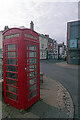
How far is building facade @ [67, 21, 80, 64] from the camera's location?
18906 mm

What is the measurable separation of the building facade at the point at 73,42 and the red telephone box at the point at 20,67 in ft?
58.5

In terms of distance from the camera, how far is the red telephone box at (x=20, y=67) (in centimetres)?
278

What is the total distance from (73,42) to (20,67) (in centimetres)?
1928

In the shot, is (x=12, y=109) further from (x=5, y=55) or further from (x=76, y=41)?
(x=76, y=41)

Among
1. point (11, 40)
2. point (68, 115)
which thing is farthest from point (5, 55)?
point (68, 115)

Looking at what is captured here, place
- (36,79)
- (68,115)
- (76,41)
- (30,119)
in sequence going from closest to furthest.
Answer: (30,119)
(68,115)
(36,79)
(76,41)

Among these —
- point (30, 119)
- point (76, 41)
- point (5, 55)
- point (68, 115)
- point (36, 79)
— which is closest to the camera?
point (30, 119)

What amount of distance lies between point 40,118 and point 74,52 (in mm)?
18961

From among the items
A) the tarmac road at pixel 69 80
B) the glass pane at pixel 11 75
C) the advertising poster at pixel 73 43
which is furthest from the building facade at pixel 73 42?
the glass pane at pixel 11 75

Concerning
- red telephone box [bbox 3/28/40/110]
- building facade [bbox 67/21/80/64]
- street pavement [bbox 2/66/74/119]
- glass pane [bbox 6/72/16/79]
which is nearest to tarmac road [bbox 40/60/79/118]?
street pavement [bbox 2/66/74/119]

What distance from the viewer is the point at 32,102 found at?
3.26 meters

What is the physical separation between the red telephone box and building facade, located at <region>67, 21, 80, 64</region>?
58.5 feet

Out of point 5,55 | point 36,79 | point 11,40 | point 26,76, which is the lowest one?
point 36,79

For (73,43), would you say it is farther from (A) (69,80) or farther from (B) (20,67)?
(B) (20,67)
